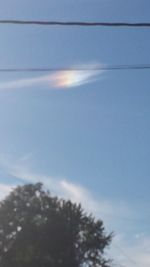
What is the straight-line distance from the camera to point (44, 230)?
6725 centimetres

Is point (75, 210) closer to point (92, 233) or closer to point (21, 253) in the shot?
point (92, 233)

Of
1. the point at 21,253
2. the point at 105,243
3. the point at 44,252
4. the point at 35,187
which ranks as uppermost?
the point at 35,187

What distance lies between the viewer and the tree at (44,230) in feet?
210

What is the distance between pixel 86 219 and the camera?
67.8 meters

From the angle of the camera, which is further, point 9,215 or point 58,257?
point 9,215

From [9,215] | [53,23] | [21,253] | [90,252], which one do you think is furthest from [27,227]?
[53,23]

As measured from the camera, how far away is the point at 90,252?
65875 millimetres

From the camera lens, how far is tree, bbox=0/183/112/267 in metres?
64.1

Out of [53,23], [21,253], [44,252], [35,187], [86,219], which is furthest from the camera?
[35,187]

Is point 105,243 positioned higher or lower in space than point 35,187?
lower

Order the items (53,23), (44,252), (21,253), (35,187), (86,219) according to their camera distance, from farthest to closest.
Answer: (35,187), (86,219), (44,252), (21,253), (53,23)

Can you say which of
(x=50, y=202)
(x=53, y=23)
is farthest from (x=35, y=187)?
(x=53, y=23)

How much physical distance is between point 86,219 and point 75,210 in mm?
3342

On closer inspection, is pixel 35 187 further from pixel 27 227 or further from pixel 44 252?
pixel 44 252
